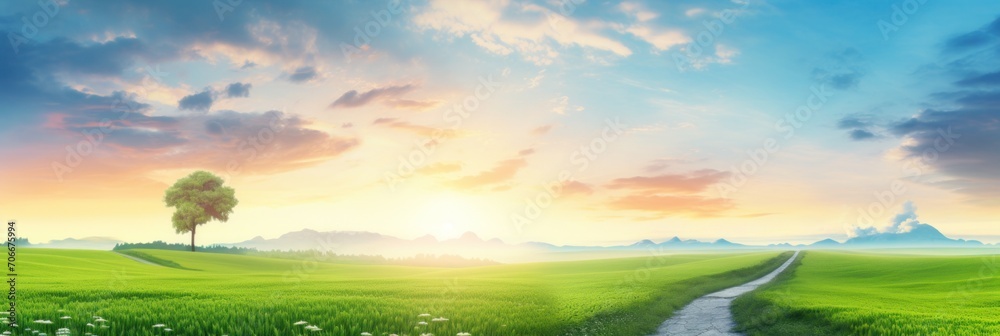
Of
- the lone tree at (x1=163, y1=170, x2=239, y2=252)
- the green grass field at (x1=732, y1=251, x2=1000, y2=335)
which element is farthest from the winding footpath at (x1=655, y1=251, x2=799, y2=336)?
the lone tree at (x1=163, y1=170, x2=239, y2=252)

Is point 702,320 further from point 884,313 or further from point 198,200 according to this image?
point 198,200

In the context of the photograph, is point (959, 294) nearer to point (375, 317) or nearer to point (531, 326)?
point (531, 326)

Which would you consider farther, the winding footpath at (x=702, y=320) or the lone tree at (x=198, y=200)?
the lone tree at (x=198, y=200)

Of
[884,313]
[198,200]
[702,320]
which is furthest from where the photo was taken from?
[198,200]

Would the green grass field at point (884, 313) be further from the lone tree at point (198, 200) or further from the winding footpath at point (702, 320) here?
the lone tree at point (198, 200)

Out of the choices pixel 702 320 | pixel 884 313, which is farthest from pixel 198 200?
pixel 884 313

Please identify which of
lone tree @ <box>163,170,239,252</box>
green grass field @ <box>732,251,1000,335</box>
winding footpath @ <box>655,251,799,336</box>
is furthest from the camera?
lone tree @ <box>163,170,239,252</box>

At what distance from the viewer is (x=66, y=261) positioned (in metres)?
60.5

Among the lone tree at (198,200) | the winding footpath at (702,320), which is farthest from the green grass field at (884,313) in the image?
the lone tree at (198,200)

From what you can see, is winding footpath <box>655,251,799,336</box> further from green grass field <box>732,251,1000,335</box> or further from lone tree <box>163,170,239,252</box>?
lone tree <box>163,170,239,252</box>

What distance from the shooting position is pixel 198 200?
298 feet

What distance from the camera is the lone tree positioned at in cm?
8956

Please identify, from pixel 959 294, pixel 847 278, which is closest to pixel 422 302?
pixel 959 294

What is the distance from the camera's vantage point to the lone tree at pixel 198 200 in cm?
8956
